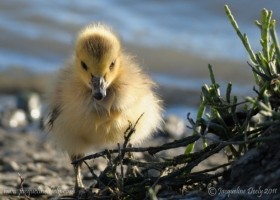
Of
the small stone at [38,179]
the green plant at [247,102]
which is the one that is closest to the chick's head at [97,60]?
the small stone at [38,179]

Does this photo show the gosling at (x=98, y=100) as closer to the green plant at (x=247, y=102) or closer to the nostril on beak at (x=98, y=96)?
the nostril on beak at (x=98, y=96)

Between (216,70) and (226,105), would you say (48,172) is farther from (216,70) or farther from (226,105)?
(216,70)

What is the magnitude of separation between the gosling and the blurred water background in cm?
404

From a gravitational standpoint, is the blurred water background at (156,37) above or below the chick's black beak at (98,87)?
above

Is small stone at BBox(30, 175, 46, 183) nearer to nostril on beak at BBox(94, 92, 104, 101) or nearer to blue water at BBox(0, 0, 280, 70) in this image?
nostril on beak at BBox(94, 92, 104, 101)

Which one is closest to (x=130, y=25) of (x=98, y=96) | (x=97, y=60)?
(x=97, y=60)

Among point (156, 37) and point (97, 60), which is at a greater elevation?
point (156, 37)

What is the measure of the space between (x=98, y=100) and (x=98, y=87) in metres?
0.08

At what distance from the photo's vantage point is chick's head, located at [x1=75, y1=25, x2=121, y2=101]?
16.8 feet

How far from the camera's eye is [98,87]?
5.05 metres

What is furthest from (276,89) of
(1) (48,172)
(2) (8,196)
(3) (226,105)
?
(1) (48,172)

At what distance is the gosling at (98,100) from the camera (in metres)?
5.14

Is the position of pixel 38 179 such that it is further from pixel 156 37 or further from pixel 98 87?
pixel 156 37

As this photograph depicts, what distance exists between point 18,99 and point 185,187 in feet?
18.9
